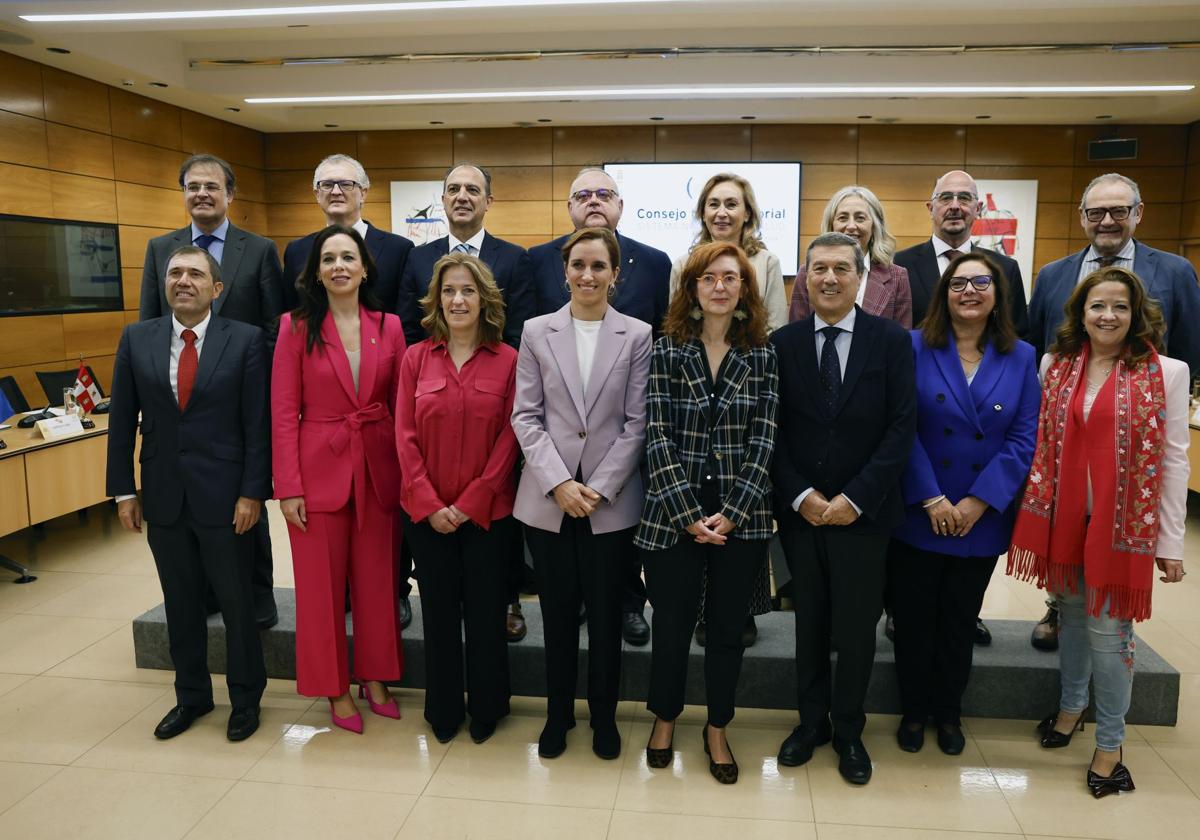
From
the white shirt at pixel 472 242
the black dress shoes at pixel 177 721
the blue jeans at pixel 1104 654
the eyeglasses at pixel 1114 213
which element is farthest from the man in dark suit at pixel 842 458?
the black dress shoes at pixel 177 721

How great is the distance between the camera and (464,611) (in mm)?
3154

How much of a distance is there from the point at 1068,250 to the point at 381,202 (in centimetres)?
815

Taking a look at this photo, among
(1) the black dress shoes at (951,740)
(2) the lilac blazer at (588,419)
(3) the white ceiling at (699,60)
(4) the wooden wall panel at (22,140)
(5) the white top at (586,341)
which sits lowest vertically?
(1) the black dress shoes at (951,740)

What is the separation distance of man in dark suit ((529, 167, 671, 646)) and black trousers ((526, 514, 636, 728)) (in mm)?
404

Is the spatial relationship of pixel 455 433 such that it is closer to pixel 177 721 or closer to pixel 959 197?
pixel 177 721

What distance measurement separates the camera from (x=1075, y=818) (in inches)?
106

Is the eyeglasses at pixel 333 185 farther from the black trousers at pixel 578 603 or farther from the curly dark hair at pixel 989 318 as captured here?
A: the curly dark hair at pixel 989 318

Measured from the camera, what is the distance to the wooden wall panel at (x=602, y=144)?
9719mm

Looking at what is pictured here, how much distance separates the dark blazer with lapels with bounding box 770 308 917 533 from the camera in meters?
2.70

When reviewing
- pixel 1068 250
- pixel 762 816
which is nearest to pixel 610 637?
pixel 762 816

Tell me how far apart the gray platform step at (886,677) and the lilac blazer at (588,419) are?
0.86m

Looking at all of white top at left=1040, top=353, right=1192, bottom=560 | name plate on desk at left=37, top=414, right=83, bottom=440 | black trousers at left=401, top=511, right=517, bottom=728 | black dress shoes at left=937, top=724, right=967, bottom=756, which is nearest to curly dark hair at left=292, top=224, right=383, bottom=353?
black trousers at left=401, top=511, right=517, bottom=728

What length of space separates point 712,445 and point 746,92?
6.68m

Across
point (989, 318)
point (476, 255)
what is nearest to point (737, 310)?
point (989, 318)
